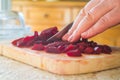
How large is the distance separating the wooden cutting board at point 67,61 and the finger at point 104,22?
8 cm

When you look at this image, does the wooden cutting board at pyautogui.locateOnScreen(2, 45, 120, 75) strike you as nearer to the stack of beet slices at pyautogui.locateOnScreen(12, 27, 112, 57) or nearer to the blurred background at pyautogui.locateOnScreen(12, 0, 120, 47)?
the stack of beet slices at pyautogui.locateOnScreen(12, 27, 112, 57)

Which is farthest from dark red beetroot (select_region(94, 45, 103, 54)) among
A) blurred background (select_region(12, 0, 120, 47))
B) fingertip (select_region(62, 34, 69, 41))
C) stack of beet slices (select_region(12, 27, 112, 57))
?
blurred background (select_region(12, 0, 120, 47))

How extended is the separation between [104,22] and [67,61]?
7.5 inches

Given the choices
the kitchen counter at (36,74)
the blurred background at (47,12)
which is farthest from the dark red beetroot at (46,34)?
the blurred background at (47,12)

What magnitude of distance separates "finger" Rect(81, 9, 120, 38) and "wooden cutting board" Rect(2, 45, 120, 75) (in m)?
0.08

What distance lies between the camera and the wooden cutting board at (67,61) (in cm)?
61

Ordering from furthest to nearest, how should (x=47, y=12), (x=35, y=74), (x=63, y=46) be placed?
(x=47, y=12), (x=63, y=46), (x=35, y=74)

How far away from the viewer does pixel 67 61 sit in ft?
2.01

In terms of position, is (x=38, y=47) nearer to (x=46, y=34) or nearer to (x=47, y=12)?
(x=46, y=34)

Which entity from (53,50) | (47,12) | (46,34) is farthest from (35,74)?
(47,12)

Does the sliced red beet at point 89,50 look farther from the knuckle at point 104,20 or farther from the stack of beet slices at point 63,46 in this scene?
the knuckle at point 104,20

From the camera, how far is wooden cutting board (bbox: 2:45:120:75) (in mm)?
611

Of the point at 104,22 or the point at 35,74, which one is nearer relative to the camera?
the point at 35,74

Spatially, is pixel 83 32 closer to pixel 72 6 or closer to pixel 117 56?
pixel 117 56
